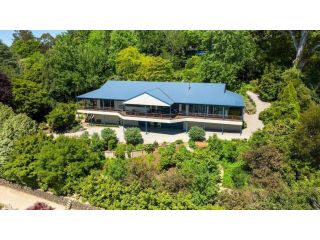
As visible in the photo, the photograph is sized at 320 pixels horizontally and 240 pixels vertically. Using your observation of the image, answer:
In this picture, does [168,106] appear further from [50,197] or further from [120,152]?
[50,197]

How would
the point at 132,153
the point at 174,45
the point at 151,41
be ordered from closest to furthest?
the point at 132,153
the point at 151,41
the point at 174,45

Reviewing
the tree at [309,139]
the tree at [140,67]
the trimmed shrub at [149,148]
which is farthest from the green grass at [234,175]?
the tree at [140,67]

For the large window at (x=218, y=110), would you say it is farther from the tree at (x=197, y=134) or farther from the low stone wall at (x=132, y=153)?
the low stone wall at (x=132, y=153)

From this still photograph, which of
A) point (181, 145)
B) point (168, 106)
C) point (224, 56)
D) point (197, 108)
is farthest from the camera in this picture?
point (224, 56)

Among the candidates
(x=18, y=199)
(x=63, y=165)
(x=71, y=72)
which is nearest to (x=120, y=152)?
(x=63, y=165)

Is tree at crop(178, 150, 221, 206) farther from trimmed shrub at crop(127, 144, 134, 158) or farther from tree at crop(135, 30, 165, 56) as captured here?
tree at crop(135, 30, 165, 56)

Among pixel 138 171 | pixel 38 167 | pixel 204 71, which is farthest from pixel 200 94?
pixel 38 167

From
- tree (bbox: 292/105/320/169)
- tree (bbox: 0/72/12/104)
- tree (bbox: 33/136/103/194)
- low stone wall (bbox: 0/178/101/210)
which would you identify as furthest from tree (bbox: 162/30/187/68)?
low stone wall (bbox: 0/178/101/210)
